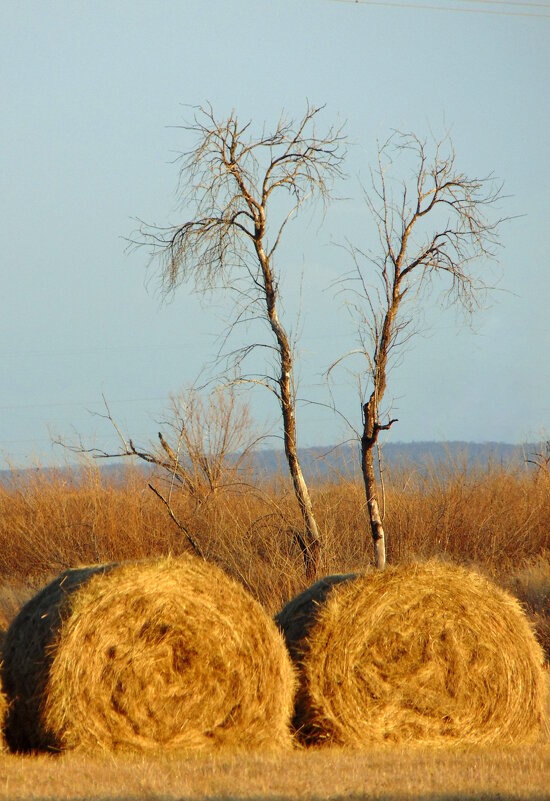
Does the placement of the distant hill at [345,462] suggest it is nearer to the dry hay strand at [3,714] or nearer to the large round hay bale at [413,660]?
the large round hay bale at [413,660]

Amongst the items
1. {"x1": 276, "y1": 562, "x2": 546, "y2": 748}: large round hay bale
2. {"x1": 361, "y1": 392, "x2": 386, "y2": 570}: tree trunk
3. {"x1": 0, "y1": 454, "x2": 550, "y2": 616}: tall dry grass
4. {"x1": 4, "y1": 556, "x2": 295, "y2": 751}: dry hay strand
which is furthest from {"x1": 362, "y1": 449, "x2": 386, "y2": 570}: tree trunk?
{"x1": 4, "y1": 556, "x2": 295, "y2": 751}: dry hay strand

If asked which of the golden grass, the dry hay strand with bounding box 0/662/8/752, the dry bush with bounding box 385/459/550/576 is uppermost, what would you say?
the dry bush with bounding box 385/459/550/576

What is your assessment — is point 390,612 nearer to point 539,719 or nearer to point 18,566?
point 539,719

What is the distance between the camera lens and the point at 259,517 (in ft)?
46.9

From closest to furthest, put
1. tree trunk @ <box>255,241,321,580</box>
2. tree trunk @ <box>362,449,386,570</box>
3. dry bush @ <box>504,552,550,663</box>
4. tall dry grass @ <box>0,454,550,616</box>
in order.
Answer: tree trunk @ <box>362,449,386,570</box>
dry bush @ <box>504,552,550,663</box>
tree trunk @ <box>255,241,321,580</box>
tall dry grass @ <box>0,454,550,616</box>

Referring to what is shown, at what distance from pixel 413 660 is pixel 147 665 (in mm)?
1900

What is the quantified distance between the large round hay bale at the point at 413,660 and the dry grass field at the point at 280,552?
0.23 metres

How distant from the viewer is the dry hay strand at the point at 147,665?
5.85 meters

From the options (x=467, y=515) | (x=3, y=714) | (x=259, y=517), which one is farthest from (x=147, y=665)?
(x=467, y=515)

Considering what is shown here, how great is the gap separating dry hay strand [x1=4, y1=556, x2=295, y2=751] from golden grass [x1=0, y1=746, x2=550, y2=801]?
0.25 meters

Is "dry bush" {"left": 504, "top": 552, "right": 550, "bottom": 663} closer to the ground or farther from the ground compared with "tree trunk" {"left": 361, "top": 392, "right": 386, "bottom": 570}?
closer to the ground

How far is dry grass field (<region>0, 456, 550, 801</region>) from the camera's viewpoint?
16.4 feet

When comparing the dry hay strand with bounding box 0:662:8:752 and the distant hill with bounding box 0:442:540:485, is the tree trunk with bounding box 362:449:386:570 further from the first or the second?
the dry hay strand with bounding box 0:662:8:752

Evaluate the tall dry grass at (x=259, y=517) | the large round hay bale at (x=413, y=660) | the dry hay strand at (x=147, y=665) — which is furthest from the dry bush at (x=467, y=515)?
the dry hay strand at (x=147, y=665)
